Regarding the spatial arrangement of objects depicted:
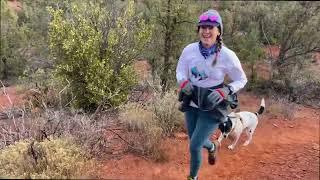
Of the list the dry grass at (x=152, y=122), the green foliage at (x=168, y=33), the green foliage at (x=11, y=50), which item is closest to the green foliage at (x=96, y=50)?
A: the dry grass at (x=152, y=122)

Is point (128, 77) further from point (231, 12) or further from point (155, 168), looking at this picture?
point (231, 12)

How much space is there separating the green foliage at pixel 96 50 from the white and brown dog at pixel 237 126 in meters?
1.94

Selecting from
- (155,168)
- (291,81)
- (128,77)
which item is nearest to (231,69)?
(155,168)

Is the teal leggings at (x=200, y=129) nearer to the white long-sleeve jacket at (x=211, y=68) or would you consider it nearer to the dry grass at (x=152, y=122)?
the white long-sleeve jacket at (x=211, y=68)

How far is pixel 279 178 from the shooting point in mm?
5711

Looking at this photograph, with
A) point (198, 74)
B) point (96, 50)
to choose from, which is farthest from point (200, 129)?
point (96, 50)

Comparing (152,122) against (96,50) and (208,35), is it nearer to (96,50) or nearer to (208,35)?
(96,50)

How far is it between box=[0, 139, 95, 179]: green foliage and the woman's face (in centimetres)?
172

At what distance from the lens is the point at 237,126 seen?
6453 millimetres

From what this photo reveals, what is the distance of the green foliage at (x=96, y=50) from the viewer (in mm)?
7285

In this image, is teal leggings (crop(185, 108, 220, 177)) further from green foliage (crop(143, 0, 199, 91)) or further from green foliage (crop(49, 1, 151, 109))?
green foliage (crop(143, 0, 199, 91))

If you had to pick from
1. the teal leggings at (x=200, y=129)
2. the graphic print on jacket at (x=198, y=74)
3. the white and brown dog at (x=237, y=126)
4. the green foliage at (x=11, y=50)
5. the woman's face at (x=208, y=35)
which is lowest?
the green foliage at (x=11, y=50)

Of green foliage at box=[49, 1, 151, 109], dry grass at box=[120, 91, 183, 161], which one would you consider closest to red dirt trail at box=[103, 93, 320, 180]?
dry grass at box=[120, 91, 183, 161]

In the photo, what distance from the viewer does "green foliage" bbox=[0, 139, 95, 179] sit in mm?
4438
